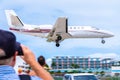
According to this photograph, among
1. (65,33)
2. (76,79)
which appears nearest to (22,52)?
(76,79)

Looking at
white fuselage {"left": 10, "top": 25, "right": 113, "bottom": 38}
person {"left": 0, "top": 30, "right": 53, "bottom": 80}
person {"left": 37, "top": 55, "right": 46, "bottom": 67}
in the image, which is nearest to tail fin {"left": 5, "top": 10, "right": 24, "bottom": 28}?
white fuselage {"left": 10, "top": 25, "right": 113, "bottom": 38}

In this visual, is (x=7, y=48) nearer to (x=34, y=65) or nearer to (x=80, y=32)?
(x=34, y=65)

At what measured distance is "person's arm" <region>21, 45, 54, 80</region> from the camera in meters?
2.25

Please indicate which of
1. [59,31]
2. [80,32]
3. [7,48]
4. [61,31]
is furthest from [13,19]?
[7,48]

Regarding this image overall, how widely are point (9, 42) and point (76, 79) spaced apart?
1386 centimetres

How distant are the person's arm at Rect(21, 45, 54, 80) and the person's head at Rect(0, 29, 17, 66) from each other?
0.57 ft

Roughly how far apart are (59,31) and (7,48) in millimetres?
54197

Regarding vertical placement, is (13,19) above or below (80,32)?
above

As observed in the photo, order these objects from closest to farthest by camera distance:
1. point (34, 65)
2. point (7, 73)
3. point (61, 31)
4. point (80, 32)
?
point (7, 73) < point (34, 65) < point (61, 31) < point (80, 32)

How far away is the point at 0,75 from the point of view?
80.4 inches

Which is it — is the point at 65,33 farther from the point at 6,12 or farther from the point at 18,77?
the point at 18,77

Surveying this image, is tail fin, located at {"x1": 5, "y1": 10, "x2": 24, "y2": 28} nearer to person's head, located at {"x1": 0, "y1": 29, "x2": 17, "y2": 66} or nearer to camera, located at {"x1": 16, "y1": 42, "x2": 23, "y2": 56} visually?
camera, located at {"x1": 16, "y1": 42, "x2": 23, "y2": 56}

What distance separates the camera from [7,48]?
207 cm

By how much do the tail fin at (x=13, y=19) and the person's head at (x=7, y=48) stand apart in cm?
5898
